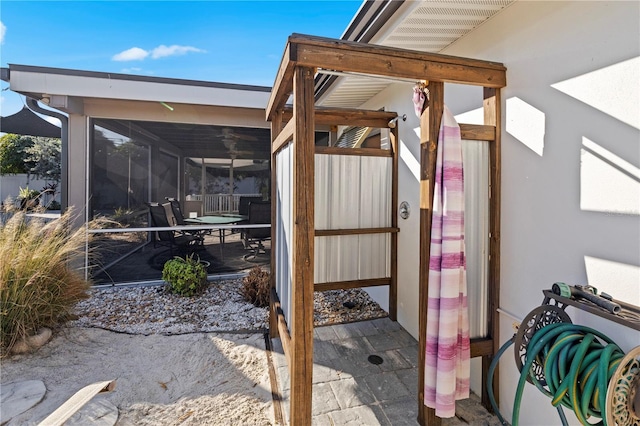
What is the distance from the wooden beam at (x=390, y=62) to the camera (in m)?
1.70

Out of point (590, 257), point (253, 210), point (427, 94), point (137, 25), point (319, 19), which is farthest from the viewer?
Answer: point (137, 25)

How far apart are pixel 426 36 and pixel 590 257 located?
6.62ft

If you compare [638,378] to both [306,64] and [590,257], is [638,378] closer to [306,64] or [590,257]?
[590,257]

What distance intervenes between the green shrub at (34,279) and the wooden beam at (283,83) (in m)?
2.74

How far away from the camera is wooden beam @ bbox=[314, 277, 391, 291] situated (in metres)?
3.47

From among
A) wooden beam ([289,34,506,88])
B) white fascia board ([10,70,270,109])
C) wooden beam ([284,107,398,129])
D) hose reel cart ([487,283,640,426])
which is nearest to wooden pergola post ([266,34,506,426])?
wooden beam ([289,34,506,88])

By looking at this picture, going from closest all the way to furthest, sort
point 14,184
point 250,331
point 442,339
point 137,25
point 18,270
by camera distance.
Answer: point 442,339 → point 18,270 → point 250,331 → point 137,25 → point 14,184

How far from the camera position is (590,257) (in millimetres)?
1584

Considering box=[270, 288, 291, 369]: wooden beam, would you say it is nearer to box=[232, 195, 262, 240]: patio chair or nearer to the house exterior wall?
the house exterior wall

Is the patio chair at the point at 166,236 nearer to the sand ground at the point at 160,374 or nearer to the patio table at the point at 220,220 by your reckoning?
the patio table at the point at 220,220

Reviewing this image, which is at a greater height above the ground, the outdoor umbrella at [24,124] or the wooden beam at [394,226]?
the outdoor umbrella at [24,124]

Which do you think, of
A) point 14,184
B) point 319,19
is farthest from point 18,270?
point 14,184

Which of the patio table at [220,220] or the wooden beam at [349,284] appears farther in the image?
the patio table at [220,220]

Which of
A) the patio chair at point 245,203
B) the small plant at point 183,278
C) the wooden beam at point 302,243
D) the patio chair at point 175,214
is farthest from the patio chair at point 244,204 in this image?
the wooden beam at point 302,243
